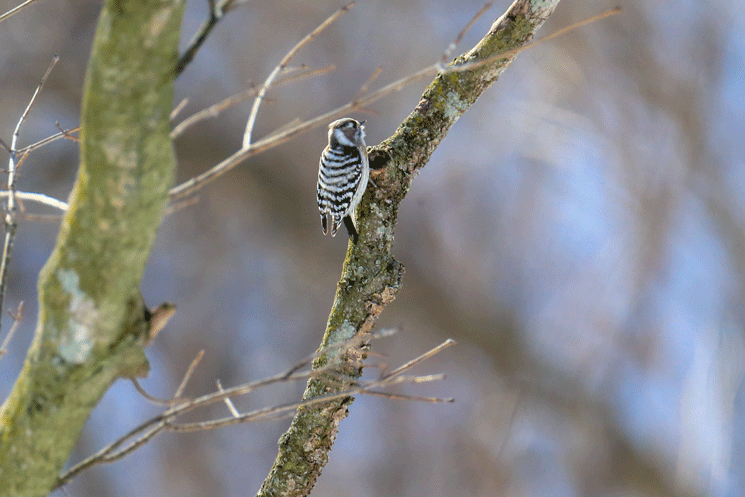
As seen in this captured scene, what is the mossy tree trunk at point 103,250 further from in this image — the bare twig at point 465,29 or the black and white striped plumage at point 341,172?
the black and white striped plumage at point 341,172

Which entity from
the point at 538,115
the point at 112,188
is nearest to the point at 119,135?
the point at 112,188

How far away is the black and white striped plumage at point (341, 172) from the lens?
8.34ft

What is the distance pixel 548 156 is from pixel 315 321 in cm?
346

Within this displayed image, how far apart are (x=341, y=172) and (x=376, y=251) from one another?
3.84 feet

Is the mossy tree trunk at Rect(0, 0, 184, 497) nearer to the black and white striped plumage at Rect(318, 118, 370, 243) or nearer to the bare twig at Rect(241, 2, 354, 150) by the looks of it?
the bare twig at Rect(241, 2, 354, 150)

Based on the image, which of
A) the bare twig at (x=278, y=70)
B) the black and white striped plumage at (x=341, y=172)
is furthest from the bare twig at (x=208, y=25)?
the black and white striped plumage at (x=341, y=172)

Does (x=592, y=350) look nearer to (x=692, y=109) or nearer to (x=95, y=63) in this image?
(x=692, y=109)

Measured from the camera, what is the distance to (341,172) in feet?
8.85

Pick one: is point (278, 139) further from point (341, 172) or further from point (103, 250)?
point (341, 172)

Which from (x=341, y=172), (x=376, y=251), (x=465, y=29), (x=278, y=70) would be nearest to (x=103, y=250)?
(x=278, y=70)

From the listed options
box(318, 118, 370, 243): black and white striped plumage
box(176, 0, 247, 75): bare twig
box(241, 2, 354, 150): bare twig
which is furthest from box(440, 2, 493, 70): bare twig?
box(318, 118, 370, 243): black and white striped plumage

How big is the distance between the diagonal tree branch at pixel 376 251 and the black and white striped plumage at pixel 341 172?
59cm

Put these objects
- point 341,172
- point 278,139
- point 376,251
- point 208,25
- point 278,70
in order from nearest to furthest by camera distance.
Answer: point 208,25 < point 278,139 < point 278,70 < point 376,251 < point 341,172

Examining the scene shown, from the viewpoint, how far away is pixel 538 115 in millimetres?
6160
